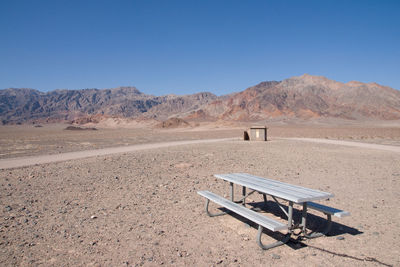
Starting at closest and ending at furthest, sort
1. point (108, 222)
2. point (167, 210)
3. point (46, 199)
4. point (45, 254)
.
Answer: point (45, 254)
point (108, 222)
point (167, 210)
point (46, 199)

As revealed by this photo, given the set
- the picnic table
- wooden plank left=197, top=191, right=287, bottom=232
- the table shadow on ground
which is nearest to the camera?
wooden plank left=197, top=191, right=287, bottom=232

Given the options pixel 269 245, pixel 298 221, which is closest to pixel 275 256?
pixel 269 245

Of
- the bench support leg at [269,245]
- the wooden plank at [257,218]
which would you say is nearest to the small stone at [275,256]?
the bench support leg at [269,245]

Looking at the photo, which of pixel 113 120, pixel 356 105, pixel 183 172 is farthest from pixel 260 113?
pixel 183 172

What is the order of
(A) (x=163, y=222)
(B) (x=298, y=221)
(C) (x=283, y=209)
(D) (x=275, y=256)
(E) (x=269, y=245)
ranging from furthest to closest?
(B) (x=298, y=221), (A) (x=163, y=222), (C) (x=283, y=209), (E) (x=269, y=245), (D) (x=275, y=256)

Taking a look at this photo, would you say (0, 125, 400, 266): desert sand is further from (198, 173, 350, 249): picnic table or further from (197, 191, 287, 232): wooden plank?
(197, 191, 287, 232): wooden plank

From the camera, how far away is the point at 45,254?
4047mm

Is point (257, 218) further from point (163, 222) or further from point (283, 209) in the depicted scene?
point (163, 222)

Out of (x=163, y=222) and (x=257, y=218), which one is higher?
(x=257, y=218)

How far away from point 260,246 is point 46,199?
4.76 meters

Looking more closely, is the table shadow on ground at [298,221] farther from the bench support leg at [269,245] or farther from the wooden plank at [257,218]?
the wooden plank at [257,218]

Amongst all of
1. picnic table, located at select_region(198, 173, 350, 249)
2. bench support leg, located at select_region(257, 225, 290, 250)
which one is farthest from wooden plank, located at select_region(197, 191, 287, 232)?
bench support leg, located at select_region(257, 225, 290, 250)

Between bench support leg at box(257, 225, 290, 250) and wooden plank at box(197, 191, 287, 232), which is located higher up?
wooden plank at box(197, 191, 287, 232)

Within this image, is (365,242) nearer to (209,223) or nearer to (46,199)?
(209,223)
